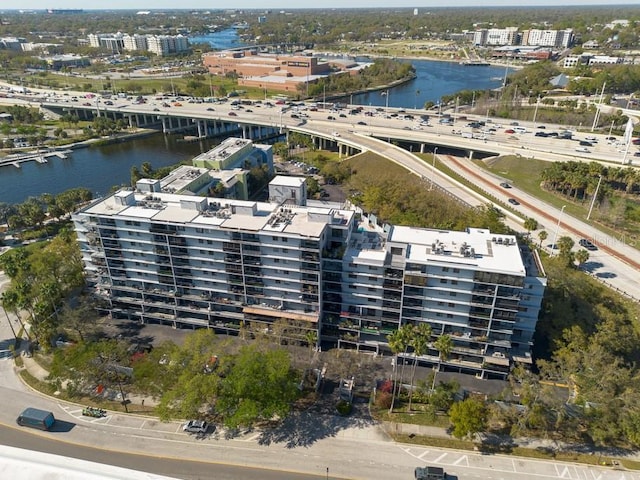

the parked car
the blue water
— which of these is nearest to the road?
the parked car

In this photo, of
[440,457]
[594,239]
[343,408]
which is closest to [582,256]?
[594,239]

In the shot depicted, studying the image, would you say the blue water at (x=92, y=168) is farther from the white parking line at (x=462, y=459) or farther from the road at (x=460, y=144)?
the white parking line at (x=462, y=459)

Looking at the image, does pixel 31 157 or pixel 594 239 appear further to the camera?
pixel 31 157

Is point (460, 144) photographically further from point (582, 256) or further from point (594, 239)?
point (582, 256)

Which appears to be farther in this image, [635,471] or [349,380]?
[349,380]

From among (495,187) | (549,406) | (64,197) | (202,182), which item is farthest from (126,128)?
(549,406)

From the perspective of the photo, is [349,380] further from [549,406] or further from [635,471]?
[635,471]
